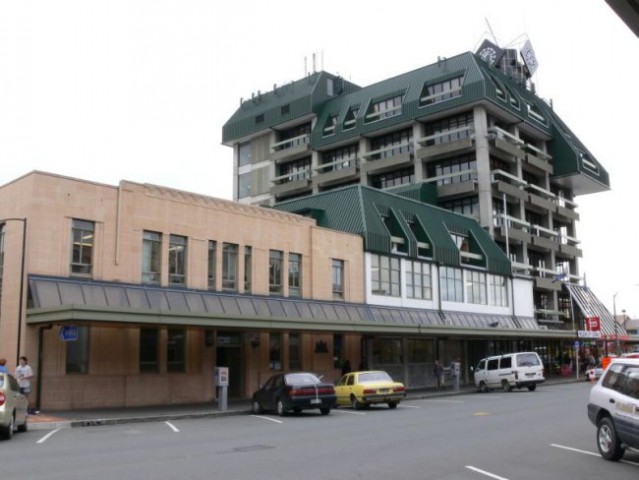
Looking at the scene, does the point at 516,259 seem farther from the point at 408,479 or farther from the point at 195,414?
the point at 408,479

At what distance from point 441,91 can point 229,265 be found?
4028 cm

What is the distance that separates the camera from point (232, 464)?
1209 cm

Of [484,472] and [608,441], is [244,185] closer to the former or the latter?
[608,441]

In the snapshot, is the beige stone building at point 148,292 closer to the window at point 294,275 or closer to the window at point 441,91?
the window at point 294,275

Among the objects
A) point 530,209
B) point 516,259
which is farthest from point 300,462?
point 530,209

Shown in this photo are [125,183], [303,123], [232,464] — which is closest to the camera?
[232,464]

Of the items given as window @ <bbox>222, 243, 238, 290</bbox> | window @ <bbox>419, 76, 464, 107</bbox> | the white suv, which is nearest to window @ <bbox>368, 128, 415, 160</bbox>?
window @ <bbox>419, 76, 464, 107</bbox>

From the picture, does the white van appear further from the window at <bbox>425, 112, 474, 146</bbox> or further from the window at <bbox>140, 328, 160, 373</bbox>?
the window at <bbox>425, 112, 474, 146</bbox>

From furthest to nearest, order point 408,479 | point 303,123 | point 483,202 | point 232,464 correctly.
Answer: point 303,123 < point 483,202 < point 232,464 < point 408,479

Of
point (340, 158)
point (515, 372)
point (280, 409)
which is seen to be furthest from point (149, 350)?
point (340, 158)

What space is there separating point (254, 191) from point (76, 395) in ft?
186

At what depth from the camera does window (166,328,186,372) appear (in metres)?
28.8

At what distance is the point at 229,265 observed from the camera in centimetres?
3228

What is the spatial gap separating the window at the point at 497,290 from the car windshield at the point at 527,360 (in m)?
14.2
